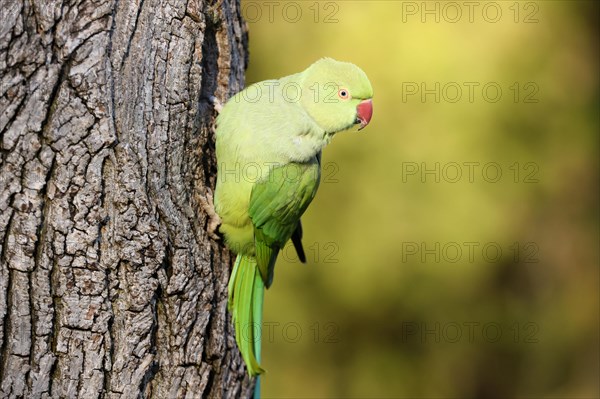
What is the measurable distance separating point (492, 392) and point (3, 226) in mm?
4911

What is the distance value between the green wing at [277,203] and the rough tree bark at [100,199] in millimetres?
403

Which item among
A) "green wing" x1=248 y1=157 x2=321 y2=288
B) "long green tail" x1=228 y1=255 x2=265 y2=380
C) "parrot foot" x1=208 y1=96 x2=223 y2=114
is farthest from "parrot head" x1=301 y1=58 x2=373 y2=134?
"long green tail" x1=228 y1=255 x2=265 y2=380

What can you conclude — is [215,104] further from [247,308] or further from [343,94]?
[247,308]

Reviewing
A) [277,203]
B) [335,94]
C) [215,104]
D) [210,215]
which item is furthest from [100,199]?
[335,94]

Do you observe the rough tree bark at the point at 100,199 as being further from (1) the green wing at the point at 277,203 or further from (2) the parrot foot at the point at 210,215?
(1) the green wing at the point at 277,203

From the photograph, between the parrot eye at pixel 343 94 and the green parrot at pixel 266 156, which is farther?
the parrot eye at pixel 343 94

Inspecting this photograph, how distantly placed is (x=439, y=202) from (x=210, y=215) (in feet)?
9.15

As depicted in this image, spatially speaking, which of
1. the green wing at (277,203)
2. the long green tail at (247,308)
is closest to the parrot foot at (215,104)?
the green wing at (277,203)

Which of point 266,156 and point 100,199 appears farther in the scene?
point 266,156

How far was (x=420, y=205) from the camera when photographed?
5137 mm

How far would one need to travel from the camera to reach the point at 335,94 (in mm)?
2988

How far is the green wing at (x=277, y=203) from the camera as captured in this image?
299 centimetres

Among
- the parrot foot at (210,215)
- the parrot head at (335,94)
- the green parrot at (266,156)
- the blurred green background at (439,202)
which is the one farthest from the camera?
the blurred green background at (439,202)

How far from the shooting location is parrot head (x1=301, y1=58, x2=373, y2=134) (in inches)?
118
